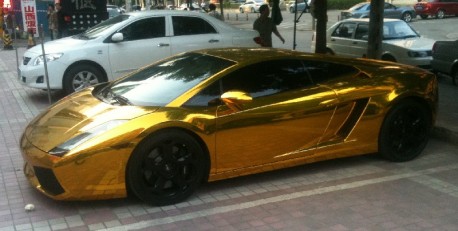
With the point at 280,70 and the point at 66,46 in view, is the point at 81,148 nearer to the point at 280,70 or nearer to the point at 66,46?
the point at 280,70

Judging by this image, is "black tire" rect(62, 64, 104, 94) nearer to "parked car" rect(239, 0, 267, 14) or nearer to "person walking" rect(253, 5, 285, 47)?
"person walking" rect(253, 5, 285, 47)

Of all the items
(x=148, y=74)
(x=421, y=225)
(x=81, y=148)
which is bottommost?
(x=421, y=225)

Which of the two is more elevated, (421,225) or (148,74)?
(148,74)

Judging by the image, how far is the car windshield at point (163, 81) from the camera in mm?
5156

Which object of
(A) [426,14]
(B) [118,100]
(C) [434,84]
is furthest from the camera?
(A) [426,14]

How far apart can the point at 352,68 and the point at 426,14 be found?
3240 cm

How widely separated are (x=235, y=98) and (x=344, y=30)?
1025cm

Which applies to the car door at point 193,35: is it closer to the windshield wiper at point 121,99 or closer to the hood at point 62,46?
the hood at point 62,46

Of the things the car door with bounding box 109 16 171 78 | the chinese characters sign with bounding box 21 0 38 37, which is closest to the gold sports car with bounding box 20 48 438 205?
the car door with bounding box 109 16 171 78

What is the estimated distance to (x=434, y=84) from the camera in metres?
6.29

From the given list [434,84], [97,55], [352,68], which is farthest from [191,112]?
[97,55]

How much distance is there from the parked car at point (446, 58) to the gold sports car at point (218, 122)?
5913mm

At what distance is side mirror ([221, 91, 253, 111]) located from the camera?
4945mm

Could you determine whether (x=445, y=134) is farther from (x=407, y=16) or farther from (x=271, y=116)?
(x=407, y=16)
